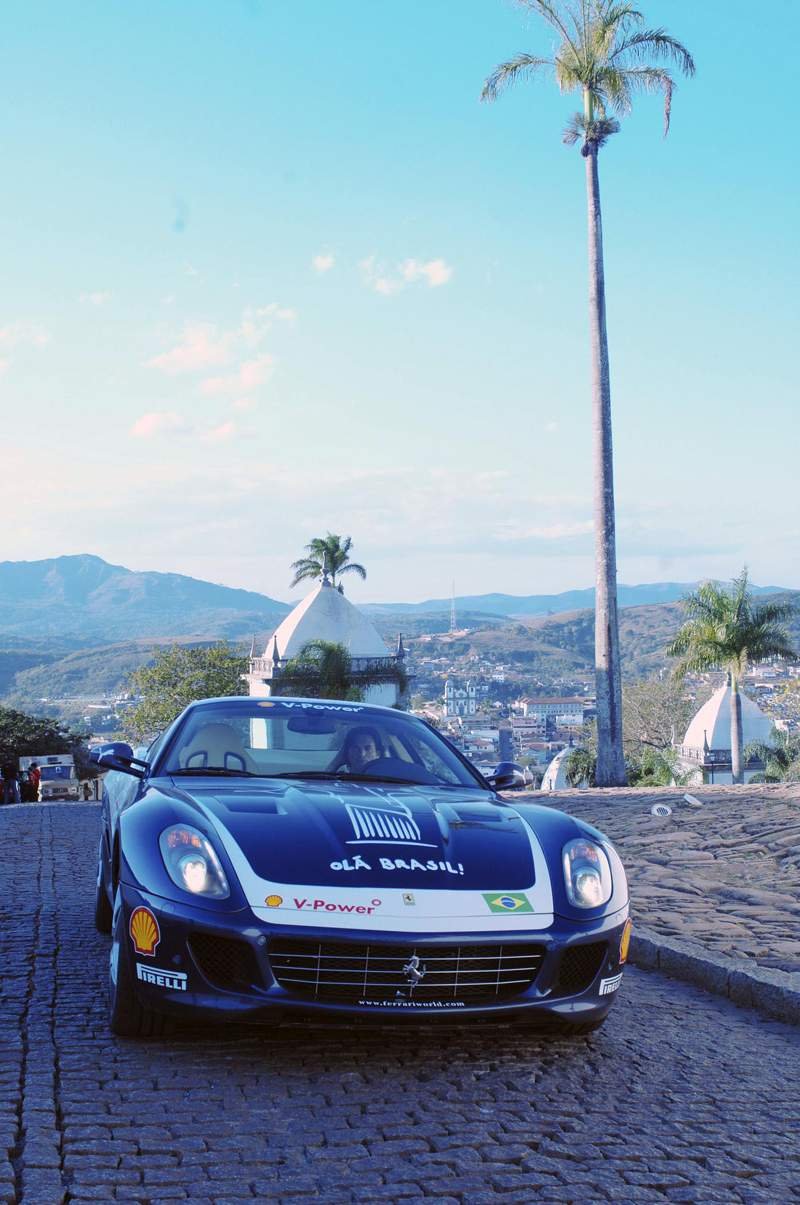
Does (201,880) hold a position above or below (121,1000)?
above

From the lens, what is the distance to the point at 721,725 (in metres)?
59.0

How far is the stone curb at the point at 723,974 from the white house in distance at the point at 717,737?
50.6 m

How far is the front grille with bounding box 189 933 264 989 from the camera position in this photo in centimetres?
397

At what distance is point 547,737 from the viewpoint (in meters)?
105

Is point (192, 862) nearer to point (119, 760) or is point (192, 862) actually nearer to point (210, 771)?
point (210, 771)

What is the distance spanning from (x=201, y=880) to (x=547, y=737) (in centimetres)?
10231

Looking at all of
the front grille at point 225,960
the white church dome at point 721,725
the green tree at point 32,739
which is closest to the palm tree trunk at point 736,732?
the white church dome at point 721,725

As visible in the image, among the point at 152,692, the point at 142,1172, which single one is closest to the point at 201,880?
the point at 142,1172

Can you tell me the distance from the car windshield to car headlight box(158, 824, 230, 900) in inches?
37.0

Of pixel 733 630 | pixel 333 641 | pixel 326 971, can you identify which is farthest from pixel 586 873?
pixel 333 641

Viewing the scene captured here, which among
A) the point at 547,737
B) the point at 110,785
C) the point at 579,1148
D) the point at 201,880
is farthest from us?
the point at 547,737

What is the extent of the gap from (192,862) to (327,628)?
64383 millimetres

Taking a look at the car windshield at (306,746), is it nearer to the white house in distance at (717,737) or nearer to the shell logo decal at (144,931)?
the shell logo decal at (144,931)

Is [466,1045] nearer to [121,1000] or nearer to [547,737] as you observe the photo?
[121,1000]
